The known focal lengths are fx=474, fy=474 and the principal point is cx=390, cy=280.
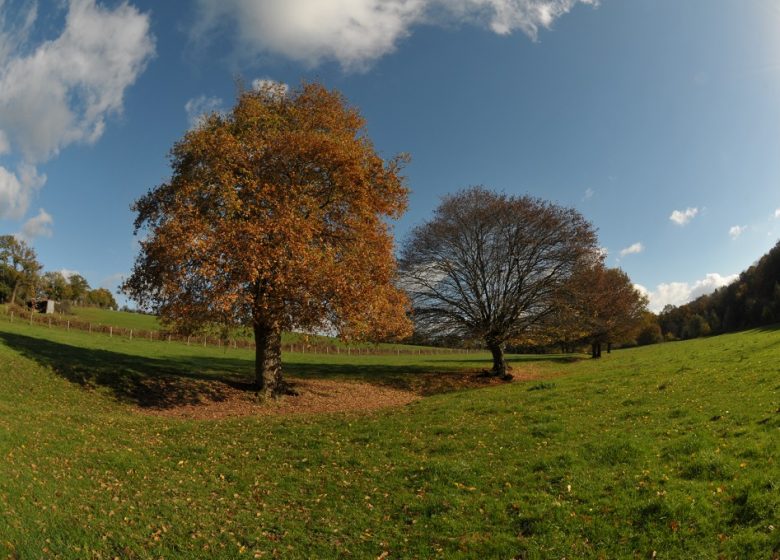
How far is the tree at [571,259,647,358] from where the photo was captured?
112ft

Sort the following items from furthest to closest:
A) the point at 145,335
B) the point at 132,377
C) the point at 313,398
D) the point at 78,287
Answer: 1. the point at 78,287
2. the point at 145,335
3. the point at 313,398
4. the point at 132,377

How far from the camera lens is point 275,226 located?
19109 millimetres

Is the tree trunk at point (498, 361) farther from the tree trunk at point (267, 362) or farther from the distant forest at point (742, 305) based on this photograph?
the distant forest at point (742, 305)

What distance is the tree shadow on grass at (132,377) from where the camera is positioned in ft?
69.8

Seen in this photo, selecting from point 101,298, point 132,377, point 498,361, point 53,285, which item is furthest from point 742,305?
point 101,298

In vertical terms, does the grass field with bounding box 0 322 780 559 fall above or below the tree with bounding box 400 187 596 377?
below

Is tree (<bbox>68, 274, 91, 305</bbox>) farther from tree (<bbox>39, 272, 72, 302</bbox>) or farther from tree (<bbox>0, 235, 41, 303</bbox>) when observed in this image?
tree (<bbox>0, 235, 41, 303</bbox>)

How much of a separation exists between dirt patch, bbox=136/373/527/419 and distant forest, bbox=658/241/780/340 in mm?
91548

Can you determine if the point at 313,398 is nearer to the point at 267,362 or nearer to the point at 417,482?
the point at 267,362

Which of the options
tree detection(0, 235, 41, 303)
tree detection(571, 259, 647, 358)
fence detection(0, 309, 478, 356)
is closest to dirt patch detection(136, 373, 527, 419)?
tree detection(571, 259, 647, 358)

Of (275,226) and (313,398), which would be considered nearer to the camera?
(275,226)

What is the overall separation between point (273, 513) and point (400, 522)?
8.09 feet

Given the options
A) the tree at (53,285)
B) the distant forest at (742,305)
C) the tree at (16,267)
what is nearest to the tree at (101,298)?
the tree at (53,285)

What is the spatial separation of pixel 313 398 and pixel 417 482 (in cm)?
1458
